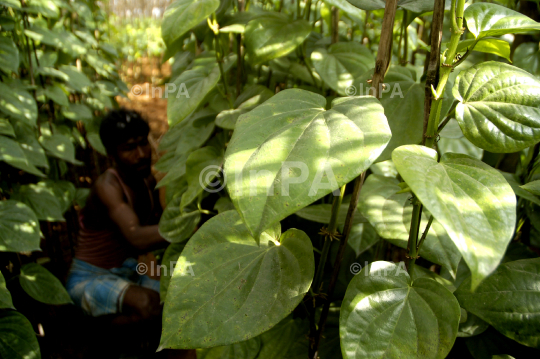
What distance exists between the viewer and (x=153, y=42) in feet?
14.7

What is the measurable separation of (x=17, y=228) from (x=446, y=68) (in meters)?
1.16

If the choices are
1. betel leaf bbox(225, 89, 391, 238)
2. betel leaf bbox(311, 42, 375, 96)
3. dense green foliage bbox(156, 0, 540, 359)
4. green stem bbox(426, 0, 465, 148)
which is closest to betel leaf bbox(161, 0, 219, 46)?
dense green foliage bbox(156, 0, 540, 359)

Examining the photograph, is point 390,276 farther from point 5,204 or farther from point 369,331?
point 5,204

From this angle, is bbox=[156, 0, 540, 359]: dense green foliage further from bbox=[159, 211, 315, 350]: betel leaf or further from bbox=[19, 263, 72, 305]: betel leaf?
bbox=[19, 263, 72, 305]: betel leaf

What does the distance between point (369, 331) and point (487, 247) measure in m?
0.23

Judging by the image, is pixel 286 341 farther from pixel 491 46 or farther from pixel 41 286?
pixel 41 286

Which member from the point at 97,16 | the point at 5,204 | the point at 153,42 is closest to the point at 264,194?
the point at 5,204

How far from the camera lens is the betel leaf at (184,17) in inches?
32.9

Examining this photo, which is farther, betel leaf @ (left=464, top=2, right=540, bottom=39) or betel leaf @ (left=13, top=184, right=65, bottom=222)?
betel leaf @ (left=13, top=184, right=65, bottom=222)

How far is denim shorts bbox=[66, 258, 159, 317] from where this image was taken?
1.47 m

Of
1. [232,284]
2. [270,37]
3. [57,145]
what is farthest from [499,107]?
[57,145]

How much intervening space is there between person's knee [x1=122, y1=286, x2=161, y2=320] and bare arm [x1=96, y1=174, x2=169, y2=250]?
7.6 inches

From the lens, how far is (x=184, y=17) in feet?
2.79

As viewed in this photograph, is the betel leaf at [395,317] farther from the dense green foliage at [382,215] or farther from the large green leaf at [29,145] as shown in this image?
Result: the large green leaf at [29,145]
